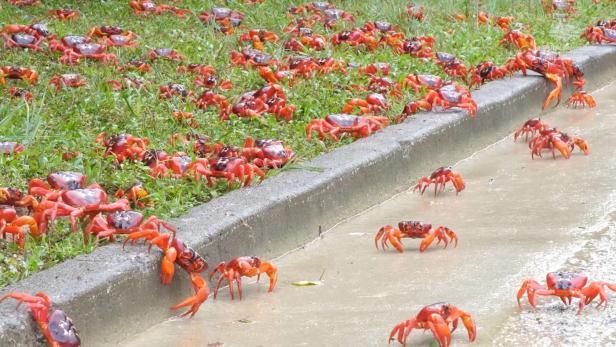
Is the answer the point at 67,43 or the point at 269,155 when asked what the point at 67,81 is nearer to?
the point at 67,43

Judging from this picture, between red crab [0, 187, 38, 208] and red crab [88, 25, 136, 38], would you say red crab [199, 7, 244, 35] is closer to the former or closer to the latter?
red crab [88, 25, 136, 38]

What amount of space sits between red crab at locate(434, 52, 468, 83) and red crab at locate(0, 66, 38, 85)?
2436 mm

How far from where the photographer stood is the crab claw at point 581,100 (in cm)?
805

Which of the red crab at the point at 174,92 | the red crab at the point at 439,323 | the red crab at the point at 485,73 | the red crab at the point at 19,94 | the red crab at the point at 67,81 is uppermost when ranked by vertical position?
the red crab at the point at 439,323

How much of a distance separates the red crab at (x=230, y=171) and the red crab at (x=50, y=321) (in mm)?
1521

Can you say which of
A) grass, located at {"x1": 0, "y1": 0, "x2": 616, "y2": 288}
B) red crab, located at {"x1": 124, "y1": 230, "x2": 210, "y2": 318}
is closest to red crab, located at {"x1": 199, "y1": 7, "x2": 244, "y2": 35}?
grass, located at {"x1": 0, "y1": 0, "x2": 616, "y2": 288}

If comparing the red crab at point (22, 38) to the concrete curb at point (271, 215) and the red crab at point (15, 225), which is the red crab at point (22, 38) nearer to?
the concrete curb at point (271, 215)

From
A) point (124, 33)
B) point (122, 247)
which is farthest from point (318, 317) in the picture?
point (124, 33)

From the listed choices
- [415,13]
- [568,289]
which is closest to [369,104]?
[568,289]

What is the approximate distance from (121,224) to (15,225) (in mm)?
341

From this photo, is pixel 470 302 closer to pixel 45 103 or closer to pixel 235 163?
pixel 235 163

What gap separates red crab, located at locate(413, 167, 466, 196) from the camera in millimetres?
5832

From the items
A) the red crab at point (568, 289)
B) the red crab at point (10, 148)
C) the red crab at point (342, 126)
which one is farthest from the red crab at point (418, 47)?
the red crab at point (568, 289)

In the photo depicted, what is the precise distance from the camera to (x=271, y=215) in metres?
4.90
